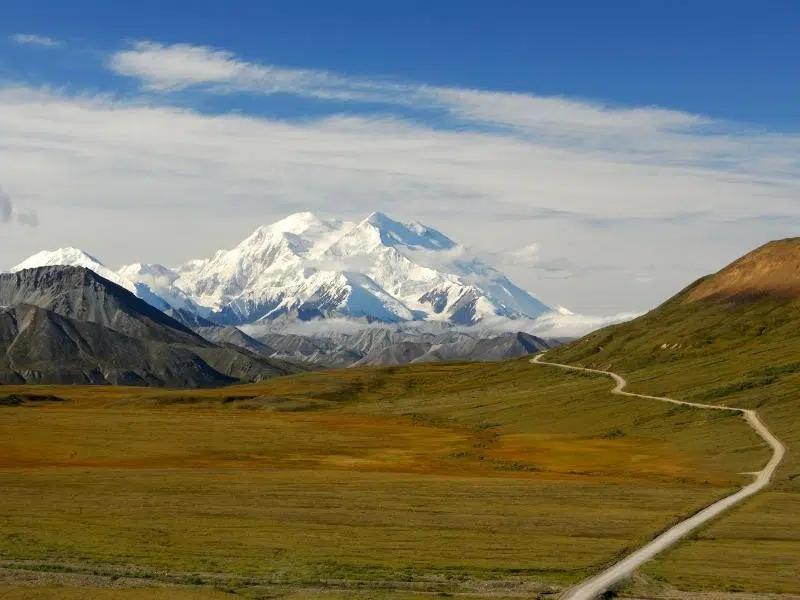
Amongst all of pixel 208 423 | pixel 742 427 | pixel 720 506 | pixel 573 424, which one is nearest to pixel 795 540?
pixel 720 506

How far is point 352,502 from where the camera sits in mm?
84750

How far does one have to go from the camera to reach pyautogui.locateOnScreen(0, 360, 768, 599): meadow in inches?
2217

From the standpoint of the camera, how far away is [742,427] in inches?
5669

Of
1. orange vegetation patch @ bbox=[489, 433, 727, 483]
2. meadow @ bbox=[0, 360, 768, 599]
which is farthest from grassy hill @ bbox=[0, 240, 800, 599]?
orange vegetation patch @ bbox=[489, 433, 727, 483]

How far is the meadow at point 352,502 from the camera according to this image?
56.3 m

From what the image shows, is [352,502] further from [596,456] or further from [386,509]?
[596,456]

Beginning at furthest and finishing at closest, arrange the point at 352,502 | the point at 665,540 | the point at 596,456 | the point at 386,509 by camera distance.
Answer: the point at 596,456 < the point at 352,502 < the point at 386,509 < the point at 665,540

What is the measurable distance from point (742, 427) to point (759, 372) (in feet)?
149

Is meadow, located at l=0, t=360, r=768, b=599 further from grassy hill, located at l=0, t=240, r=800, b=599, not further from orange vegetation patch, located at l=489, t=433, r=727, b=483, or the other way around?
orange vegetation patch, located at l=489, t=433, r=727, b=483

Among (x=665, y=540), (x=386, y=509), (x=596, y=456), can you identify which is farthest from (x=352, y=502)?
(x=596, y=456)

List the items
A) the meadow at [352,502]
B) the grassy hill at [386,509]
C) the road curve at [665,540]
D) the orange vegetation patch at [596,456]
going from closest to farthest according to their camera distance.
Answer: the road curve at [665,540] → the grassy hill at [386,509] → the meadow at [352,502] → the orange vegetation patch at [596,456]

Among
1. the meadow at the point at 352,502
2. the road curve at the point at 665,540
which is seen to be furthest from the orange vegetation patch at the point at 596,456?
the road curve at the point at 665,540

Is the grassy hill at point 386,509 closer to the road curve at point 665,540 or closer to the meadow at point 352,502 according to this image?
the meadow at point 352,502

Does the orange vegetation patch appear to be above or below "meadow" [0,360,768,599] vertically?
below
